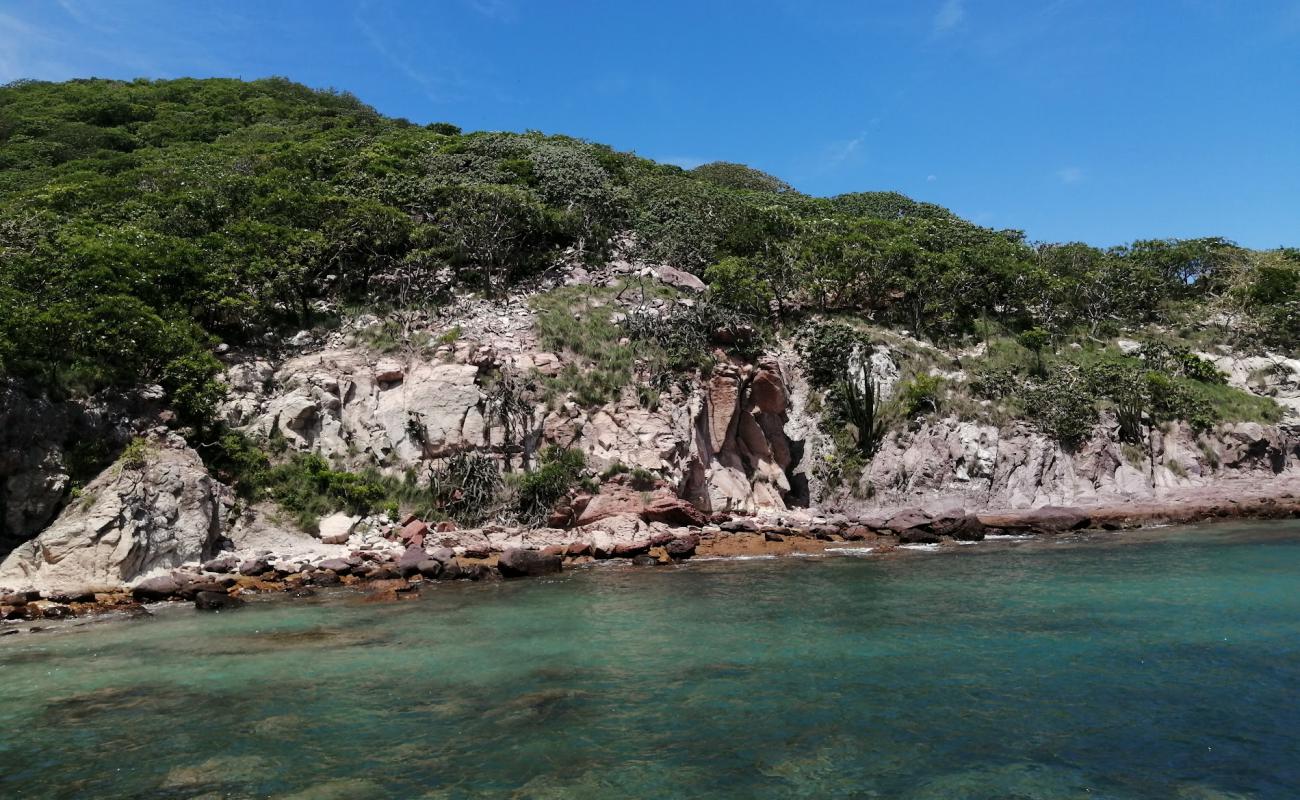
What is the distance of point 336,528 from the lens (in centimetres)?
2270

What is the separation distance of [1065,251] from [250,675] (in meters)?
49.9

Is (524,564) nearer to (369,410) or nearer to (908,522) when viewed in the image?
(369,410)

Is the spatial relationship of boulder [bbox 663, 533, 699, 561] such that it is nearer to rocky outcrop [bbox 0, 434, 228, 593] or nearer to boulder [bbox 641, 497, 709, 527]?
boulder [bbox 641, 497, 709, 527]

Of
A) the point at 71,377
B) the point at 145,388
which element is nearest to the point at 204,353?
the point at 145,388

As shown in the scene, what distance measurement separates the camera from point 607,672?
36.6 ft

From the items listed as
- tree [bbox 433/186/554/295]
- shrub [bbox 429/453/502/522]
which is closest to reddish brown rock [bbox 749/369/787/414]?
shrub [bbox 429/453/502/522]

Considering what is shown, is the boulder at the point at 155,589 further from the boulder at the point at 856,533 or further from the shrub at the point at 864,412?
the shrub at the point at 864,412

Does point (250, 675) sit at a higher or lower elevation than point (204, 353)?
lower

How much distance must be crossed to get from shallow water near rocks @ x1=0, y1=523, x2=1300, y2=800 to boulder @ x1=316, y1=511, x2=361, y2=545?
5.51 m

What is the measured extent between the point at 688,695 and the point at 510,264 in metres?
29.6

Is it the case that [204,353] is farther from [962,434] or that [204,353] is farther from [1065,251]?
[1065,251]

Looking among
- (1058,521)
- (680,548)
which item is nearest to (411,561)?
(680,548)

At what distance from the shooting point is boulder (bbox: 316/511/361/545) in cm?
2245

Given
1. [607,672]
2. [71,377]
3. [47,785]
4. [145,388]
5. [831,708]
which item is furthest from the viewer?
[145,388]
